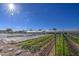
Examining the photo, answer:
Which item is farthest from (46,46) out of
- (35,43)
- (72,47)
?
(72,47)

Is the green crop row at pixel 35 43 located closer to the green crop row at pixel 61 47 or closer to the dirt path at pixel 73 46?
the green crop row at pixel 61 47

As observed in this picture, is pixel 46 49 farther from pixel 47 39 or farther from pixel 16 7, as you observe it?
pixel 16 7

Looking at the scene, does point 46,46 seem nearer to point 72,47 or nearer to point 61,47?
point 61,47

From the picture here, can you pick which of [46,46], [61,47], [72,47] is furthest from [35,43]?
[72,47]

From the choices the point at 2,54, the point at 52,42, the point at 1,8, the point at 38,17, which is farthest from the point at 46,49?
the point at 1,8

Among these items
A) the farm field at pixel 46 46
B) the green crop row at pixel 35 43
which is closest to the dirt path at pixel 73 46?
the farm field at pixel 46 46

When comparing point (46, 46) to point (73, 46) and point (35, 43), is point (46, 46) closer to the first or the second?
point (35, 43)

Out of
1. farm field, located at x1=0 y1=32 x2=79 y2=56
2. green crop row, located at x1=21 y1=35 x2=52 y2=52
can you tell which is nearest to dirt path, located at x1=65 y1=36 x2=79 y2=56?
farm field, located at x1=0 y1=32 x2=79 y2=56

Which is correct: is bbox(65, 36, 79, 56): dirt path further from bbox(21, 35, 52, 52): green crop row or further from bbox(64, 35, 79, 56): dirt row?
bbox(21, 35, 52, 52): green crop row

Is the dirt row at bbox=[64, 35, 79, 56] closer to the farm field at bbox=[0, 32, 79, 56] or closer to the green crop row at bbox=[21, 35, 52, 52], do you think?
the farm field at bbox=[0, 32, 79, 56]

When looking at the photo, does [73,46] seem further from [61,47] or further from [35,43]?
[35,43]

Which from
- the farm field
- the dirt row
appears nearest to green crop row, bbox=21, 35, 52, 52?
the farm field

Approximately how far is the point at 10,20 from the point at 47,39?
0.46 meters

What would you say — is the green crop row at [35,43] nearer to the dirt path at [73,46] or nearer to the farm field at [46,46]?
the farm field at [46,46]
